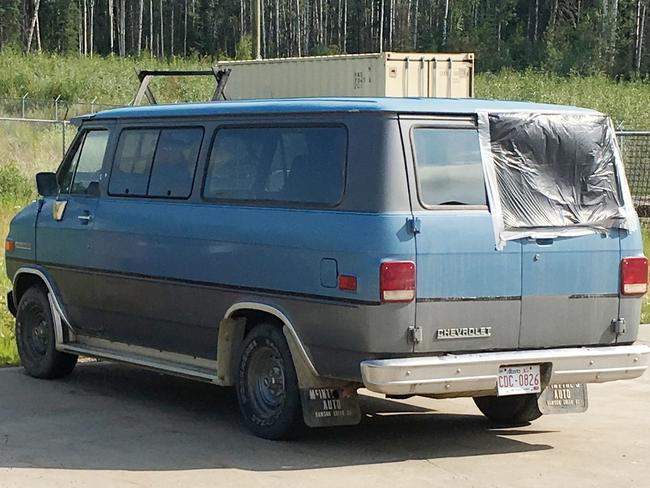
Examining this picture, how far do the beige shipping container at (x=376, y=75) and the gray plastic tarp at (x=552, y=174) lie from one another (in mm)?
17138

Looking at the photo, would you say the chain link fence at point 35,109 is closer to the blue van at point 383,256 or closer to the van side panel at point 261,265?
the van side panel at point 261,265

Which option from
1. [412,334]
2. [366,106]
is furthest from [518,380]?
[366,106]

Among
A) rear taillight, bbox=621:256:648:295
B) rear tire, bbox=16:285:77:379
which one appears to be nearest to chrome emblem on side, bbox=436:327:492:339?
rear taillight, bbox=621:256:648:295

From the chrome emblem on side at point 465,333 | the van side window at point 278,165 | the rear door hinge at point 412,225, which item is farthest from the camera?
the van side window at point 278,165

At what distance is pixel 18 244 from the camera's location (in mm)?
11297

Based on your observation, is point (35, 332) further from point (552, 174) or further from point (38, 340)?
point (552, 174)

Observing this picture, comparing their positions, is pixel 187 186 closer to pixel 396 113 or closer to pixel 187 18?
pixel 396 113

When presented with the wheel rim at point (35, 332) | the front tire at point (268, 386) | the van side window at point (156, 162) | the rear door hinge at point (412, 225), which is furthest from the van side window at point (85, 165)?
the rear door hinge at point (412, 225)

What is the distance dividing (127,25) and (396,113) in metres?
99.4

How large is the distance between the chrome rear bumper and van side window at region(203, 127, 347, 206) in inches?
A: 45.1

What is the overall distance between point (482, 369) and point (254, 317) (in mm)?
1681

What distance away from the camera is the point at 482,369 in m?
8.11

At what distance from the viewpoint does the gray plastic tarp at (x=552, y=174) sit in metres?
8.39

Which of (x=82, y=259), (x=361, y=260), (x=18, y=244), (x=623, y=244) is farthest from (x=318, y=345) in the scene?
(x=18, y=244)
